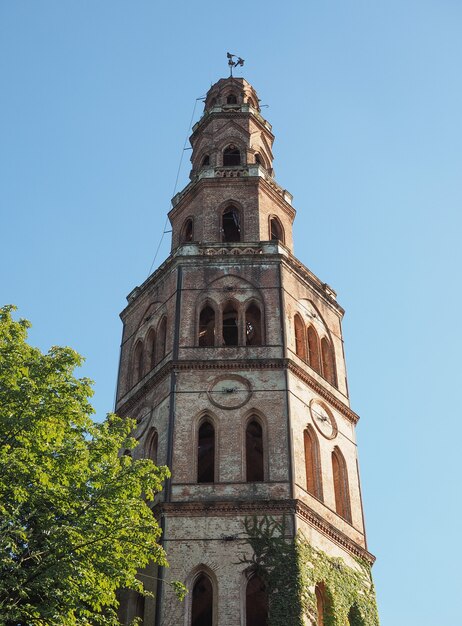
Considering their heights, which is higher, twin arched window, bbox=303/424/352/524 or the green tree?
twin arched window, bbox=303/424/352/524

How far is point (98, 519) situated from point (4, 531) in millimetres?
2059

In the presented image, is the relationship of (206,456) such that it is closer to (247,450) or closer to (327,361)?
(247,450)

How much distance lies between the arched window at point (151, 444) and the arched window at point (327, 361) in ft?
20.2

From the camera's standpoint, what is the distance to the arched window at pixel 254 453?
27.8 metres

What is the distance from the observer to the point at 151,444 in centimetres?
2722

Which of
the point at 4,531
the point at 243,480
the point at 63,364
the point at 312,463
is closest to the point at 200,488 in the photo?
the point at 243,480

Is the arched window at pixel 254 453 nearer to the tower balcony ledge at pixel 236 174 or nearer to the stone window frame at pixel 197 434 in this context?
the stone window frame at pixel 197 434

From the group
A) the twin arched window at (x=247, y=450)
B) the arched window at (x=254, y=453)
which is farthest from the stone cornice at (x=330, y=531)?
the arched window at (x=254, y=453)

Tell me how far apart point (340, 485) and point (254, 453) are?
109 inches

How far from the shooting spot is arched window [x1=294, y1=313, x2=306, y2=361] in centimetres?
2936

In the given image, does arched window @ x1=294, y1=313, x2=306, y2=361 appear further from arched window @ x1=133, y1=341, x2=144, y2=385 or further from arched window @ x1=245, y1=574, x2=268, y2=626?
arched window @ x1=245, y1=574, x2=268, y2=626

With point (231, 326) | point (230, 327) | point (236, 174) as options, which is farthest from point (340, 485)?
point (236, 174)

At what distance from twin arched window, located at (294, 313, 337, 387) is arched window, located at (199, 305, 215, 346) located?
2798mm

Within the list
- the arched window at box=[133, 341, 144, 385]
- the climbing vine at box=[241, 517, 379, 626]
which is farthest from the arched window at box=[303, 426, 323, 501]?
the arched window at box=[133, 341, 144, 385]
